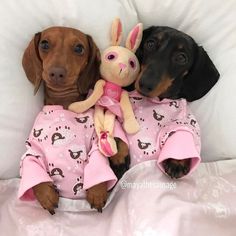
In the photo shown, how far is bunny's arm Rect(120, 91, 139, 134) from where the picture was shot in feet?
4.39

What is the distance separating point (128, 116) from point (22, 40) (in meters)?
0.38

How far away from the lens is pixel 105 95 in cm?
137

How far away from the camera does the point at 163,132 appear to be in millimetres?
1343

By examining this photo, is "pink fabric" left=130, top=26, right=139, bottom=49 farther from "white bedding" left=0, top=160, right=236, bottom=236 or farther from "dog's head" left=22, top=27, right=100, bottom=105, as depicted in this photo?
"white bedding" left=0, top=160, right=236, bottom=236

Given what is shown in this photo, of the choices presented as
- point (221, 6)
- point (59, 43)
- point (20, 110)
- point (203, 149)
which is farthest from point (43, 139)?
point (221, 6)

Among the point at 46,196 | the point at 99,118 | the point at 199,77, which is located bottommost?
the point at 46,196

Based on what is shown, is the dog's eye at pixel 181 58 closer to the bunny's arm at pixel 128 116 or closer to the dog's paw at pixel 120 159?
the bunny's arm at pixel 128 116

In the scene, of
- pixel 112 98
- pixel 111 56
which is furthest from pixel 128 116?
pixel 111 56

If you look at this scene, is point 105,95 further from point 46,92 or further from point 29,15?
point 29,15

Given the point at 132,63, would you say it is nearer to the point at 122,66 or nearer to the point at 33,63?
the point at 122,66

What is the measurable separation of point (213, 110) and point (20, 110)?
22.9 inches

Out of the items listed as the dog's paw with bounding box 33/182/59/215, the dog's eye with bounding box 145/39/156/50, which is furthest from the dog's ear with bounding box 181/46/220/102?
the dog's paw with bounding box 33/182/59/215

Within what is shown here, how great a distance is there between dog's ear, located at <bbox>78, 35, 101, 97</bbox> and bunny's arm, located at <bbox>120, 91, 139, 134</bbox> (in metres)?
0.10

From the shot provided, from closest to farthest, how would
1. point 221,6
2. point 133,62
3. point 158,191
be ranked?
1. point 158,191
2. point 133,62
3. point 221,6
